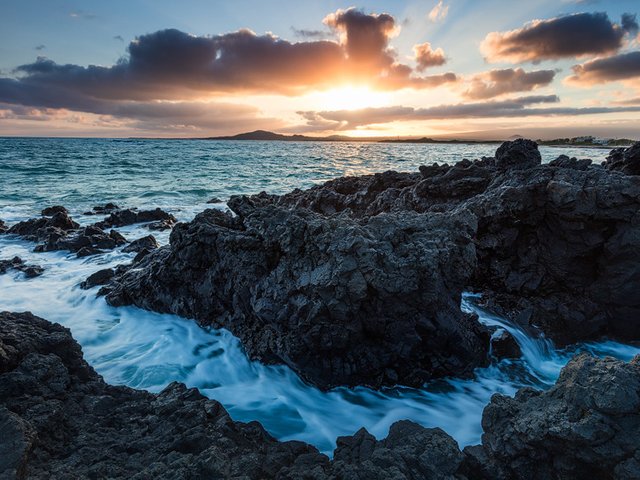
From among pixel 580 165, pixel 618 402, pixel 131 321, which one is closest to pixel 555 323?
pixel 618 402

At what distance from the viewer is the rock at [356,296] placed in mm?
5051

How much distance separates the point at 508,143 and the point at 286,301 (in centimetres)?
877

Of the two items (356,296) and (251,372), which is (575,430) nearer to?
(356,296)

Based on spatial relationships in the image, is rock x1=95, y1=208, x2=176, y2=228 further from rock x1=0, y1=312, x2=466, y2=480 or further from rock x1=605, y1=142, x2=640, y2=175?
rock x1=605, y1=142, x2=640, y2=175

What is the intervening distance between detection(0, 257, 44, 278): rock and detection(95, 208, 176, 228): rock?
519cm

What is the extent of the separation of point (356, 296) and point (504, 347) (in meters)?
2.69

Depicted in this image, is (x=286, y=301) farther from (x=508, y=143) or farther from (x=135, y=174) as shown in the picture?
(x=135, y=174)

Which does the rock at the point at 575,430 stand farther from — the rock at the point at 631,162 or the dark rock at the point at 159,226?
the dark rock at the point at 159,226

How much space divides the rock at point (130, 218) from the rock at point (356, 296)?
1176 cm

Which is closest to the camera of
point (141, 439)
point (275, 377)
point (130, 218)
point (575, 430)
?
point (575, 430)

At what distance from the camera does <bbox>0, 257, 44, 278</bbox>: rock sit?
973cm

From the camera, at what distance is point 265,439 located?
3.67 metres

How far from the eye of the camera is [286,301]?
5418 mm

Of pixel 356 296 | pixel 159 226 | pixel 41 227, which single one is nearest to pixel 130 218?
pixel 159 226
